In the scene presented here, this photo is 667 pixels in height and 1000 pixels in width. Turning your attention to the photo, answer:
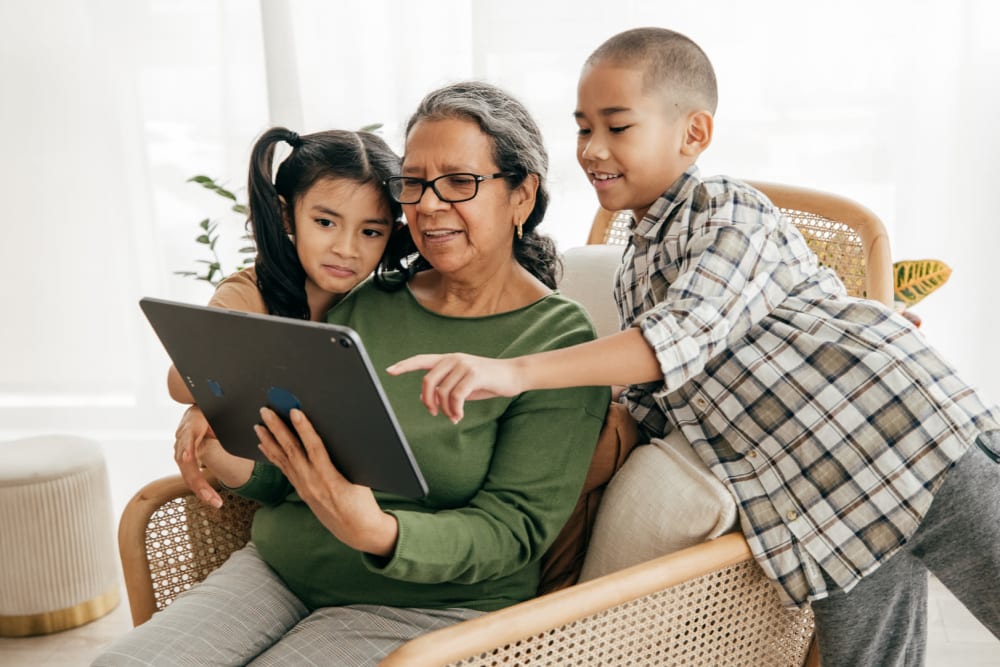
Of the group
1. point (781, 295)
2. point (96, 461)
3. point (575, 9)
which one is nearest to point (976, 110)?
point (575, 9)

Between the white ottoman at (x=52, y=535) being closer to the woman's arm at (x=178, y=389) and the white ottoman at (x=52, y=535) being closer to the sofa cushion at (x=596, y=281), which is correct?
the woman's arm at (x=178, y=389)

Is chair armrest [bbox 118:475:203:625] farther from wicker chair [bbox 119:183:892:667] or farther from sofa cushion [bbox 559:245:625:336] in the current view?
sofa cushion [bbox 559:245:625:336]

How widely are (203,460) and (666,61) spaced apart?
86 cm

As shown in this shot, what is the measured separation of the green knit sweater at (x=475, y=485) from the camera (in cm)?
138

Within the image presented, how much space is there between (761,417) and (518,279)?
405 mm

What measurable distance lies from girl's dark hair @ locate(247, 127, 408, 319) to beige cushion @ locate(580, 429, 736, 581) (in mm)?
528

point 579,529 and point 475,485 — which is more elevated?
point 475,485

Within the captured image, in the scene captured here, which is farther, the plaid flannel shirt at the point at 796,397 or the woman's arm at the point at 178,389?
the woman's arm at the point at 178,389

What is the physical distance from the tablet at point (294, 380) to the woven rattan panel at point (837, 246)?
94cm

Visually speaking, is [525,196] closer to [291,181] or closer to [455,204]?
[455,204]

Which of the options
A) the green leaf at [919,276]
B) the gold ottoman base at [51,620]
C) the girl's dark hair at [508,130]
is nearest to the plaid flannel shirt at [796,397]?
the girl's dark hair at [508,130]

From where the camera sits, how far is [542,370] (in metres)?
1.25

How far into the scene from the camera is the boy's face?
57.4 inches

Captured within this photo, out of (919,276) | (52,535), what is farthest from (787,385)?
(52,535)
